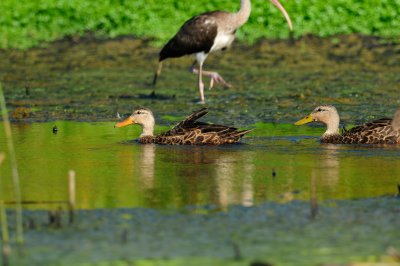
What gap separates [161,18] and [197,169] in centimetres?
1434

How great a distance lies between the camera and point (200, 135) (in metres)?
14.6

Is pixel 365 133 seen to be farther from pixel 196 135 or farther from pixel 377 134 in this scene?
pixel 196 135

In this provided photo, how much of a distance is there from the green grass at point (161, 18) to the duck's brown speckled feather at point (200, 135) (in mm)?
10423

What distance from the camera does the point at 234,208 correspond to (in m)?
10.2

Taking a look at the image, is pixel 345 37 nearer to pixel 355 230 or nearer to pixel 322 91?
pixel 322 91

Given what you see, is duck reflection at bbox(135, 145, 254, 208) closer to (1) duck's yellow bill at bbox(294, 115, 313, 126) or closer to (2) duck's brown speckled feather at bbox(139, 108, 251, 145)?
(2) duck's brown speckled feather at bbox(139, 108, 251, 145)

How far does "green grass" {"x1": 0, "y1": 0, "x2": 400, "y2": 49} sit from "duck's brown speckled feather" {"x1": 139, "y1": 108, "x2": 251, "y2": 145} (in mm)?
10423

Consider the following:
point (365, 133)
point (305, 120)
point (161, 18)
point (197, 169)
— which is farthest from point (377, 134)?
point (161, 18)

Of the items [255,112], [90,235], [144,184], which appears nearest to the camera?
[90,235]

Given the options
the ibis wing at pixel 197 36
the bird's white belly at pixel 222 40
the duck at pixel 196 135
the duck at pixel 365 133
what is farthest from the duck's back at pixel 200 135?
the bird's white belly at pixel 222 40

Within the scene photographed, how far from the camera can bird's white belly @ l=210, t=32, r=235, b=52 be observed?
1933 cm

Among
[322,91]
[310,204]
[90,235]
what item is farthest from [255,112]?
[90,235]

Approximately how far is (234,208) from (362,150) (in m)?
4.13

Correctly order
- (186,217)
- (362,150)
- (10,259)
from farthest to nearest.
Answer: (362,150) < (186,217) < (10,259)
